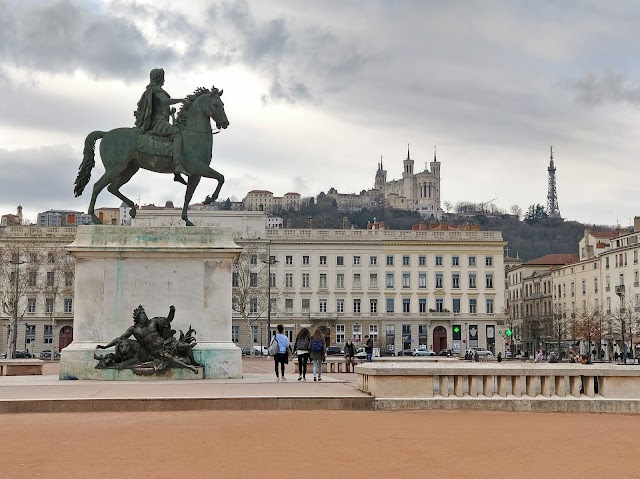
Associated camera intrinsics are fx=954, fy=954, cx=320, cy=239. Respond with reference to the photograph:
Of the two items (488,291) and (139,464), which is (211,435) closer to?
(139,464)

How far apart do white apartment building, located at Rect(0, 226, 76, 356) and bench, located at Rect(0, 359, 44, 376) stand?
197ft

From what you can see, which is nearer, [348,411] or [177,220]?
[348,411]

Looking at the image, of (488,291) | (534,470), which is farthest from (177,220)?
(534,470)

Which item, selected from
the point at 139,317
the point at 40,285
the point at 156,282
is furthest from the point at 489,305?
the point at 139,317

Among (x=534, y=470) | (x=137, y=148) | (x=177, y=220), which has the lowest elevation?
(x=534, y=470)

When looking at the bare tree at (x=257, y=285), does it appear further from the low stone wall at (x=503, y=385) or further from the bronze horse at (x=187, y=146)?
the low stone wall at (x=503, y=385)

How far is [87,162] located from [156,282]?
403cm

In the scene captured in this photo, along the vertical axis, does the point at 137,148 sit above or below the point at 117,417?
above

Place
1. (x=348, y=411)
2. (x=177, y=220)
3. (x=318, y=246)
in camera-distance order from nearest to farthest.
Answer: (x=348, y=411), (x=177, y=220), (x=318, y=246)

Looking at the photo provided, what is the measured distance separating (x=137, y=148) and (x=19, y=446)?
1333 cm

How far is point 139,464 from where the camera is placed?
36.1ft

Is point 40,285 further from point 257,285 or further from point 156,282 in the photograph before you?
point 156,282

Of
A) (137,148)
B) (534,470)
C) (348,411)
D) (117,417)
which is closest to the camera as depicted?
(534,470)

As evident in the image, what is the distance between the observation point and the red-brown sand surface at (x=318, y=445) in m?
10.7
